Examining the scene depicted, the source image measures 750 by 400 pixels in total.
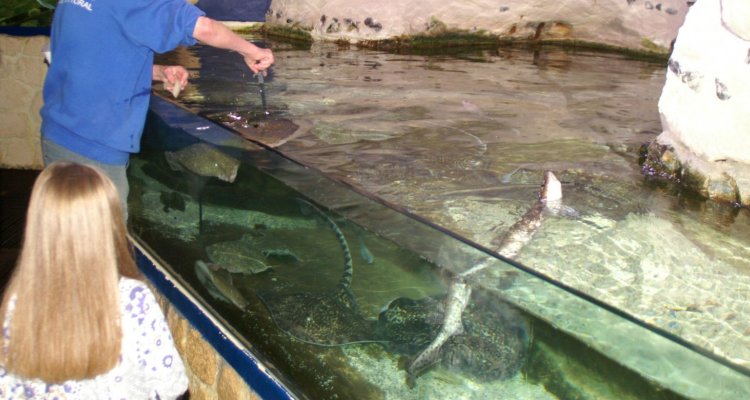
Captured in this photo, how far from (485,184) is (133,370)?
3.26 metres

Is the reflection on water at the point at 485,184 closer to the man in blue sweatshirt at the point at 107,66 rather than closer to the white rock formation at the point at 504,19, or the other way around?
the man in blue sweatshirt at the point at 107,66

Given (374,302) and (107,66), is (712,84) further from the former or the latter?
(107,66)

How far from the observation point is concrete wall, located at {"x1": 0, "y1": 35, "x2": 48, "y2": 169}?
612 cm

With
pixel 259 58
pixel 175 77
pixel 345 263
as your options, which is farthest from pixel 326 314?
pixel 175 77

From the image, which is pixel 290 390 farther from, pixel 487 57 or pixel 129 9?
pixel 487 57

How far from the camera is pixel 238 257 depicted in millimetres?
2699

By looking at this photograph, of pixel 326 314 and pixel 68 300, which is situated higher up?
pixel 68 300

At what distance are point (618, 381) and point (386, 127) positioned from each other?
4.58 meters

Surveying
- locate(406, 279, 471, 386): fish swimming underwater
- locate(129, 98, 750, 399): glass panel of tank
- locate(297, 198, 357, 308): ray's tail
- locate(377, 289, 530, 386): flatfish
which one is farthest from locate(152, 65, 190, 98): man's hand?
locate(406, 279, 471, 386): fish swimming underwater

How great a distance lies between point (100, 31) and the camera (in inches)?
98.3

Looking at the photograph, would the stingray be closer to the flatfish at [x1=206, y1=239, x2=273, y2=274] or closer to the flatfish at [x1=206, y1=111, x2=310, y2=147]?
the flatfish at [x1=206, y1=239, x2=273, y2=274]

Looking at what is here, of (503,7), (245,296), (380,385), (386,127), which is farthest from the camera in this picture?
(503,7)

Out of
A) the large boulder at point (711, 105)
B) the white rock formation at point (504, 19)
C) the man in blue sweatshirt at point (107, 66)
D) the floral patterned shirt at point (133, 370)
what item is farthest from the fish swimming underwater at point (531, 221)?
the white rock formation at point (504, 19)

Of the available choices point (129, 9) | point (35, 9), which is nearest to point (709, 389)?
point (129, 9)
